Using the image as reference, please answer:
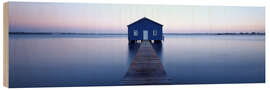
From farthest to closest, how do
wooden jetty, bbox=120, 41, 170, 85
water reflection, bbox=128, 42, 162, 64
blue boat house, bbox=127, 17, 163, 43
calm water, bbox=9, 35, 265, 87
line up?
water reflection, bbox=128, 42, 162, 64 → blue boat house, bbox=127, 17, 163, 43 → calm water, bbox=9, 35, 265, 87 → wooden jetty, bbox=120, 41, 170, 85

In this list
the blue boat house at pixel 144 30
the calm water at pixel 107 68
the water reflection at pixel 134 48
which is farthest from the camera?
the water reflection at pixel 134 48

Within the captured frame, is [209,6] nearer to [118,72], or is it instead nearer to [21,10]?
[118,72]

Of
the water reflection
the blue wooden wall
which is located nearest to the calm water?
the water reflection

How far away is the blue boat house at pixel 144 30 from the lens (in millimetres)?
5441

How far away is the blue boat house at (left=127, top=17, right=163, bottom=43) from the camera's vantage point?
17.9 ft

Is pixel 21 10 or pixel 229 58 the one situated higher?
pixel 21 10

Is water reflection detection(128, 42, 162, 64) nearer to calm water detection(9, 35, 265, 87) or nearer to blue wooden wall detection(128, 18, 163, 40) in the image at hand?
calm water detection(9, 35, 265, 87)

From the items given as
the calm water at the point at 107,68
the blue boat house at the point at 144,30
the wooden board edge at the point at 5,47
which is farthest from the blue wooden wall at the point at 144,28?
the wooden board edge at the point at 5,47

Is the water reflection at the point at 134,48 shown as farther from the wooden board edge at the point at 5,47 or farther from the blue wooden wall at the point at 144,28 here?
the wooden board edge at the point at 5,47

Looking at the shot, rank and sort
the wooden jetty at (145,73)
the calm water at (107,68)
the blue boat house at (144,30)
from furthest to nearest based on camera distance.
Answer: the blue boat house at (144,30) < the calm water at (107,68) < the wooden jetty at (145,73)

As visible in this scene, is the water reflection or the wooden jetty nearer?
the wooden jetty

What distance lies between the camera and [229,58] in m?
5.25
